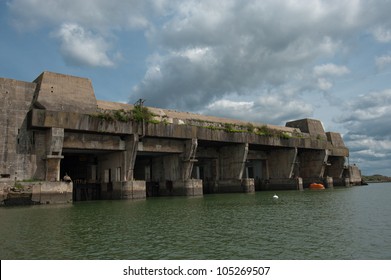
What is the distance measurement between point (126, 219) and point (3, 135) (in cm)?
1717

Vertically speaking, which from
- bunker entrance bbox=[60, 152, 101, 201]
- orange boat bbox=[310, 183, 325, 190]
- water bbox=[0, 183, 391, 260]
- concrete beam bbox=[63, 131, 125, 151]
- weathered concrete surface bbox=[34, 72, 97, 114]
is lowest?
water bbox=[0, 183, 391, 260]

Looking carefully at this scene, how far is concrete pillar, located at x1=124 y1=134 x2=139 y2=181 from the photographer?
37.0m

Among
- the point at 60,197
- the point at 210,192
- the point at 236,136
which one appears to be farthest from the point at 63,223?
the point at 210,192

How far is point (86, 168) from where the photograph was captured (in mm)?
43719

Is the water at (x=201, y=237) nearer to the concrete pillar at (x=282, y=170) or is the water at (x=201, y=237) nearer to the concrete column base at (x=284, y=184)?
the concrete column base at (x=284, y=184)

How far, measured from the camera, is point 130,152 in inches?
1469

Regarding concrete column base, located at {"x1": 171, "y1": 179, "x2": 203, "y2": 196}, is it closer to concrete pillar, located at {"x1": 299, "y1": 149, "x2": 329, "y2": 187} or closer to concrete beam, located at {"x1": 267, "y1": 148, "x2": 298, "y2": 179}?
concrete beam, located at {"x1": 267, "y1": 148, "x2": 298, "y2": 179}

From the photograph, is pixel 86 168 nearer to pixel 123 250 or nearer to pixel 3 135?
pixel 3 135

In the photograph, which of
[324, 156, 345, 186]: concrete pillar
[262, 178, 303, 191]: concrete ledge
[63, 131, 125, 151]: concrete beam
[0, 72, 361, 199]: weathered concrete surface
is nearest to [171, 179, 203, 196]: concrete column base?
[0, 72, 361, 199]: weathered concrete surface

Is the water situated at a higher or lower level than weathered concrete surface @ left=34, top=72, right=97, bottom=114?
lower

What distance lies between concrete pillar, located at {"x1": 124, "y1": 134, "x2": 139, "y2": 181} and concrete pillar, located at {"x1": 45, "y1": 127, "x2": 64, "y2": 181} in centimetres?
745

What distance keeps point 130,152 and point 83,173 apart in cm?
1070

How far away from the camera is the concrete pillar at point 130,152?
3700cm

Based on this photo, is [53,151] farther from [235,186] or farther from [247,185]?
[247,185]
